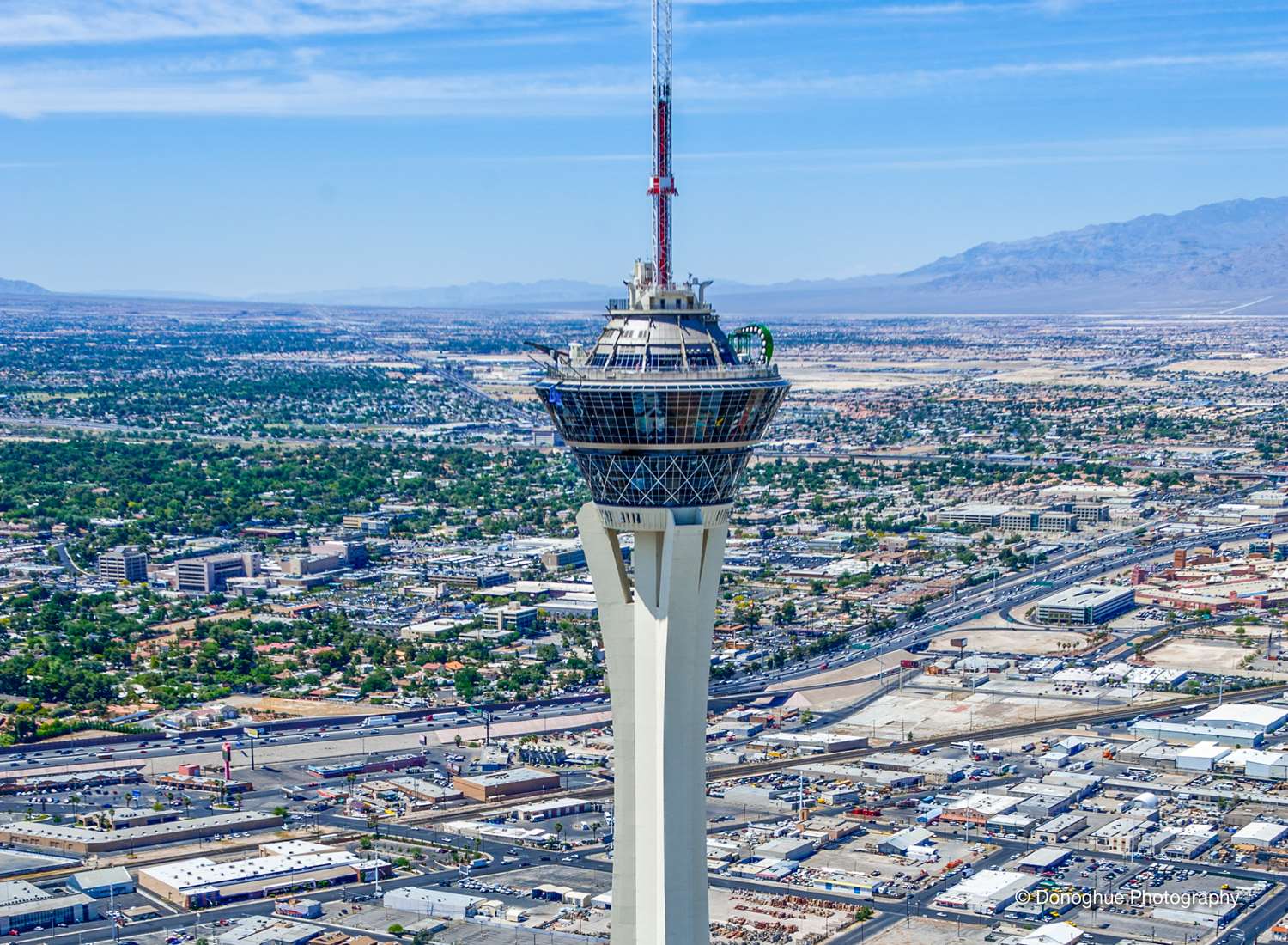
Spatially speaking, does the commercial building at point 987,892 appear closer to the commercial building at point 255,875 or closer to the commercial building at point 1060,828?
the commercial building at point 1060,828

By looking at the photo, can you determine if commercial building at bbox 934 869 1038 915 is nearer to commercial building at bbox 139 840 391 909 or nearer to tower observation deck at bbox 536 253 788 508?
commercial building at bbox 139 840 391 909

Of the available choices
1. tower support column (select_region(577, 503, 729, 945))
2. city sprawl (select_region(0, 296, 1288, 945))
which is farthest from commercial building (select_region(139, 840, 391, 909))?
tower support column (select_region(577, 503, 729, 945))

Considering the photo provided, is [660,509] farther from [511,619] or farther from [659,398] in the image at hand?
[511,619]

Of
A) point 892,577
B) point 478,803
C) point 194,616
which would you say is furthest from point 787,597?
point 478,803

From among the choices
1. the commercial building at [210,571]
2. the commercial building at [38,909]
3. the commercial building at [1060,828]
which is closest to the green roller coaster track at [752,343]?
the commercial building at [38,909]

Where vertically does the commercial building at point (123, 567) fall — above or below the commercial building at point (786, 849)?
above
